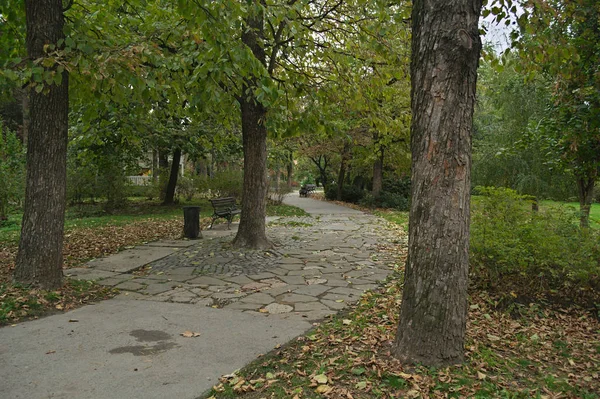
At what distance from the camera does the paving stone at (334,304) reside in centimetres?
532

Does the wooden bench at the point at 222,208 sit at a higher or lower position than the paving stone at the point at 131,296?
higher

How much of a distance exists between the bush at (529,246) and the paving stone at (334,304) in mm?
1886

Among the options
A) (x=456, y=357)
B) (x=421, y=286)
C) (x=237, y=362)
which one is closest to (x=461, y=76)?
(x=421, y=286)

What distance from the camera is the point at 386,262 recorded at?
8078 millimetres

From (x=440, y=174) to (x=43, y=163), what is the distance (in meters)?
5.12

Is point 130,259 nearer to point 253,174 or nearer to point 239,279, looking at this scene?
point 239,279

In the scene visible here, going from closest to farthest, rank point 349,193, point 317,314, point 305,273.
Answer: point 317,314 → point 305,273 → point 349,193

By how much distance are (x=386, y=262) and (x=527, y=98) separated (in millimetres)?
10666

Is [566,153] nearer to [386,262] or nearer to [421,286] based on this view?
[386,262]

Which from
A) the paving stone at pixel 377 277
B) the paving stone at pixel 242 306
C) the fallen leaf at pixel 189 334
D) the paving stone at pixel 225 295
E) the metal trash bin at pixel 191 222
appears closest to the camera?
the fallen leaf at pixel 189 334

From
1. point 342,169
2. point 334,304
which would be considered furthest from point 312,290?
point 342,169

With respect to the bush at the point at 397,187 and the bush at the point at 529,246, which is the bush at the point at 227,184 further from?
the bush at the point at 529,246

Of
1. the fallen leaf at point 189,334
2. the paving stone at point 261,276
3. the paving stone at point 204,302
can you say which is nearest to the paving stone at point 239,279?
the paving stone at point 261,276

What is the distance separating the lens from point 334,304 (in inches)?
214
